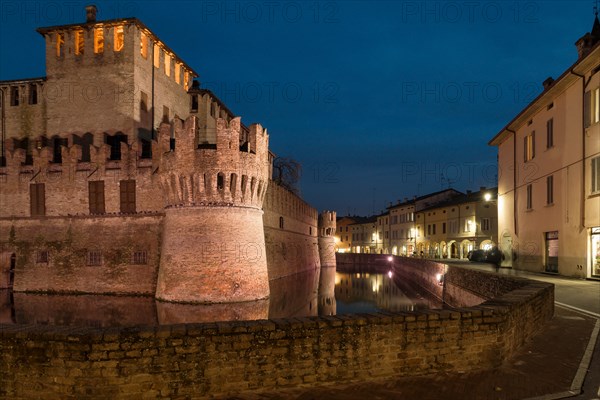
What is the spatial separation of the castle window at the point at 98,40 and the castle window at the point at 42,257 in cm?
1400

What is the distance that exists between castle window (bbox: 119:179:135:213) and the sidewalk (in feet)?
75.2

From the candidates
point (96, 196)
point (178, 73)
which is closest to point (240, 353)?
point (96, 196)

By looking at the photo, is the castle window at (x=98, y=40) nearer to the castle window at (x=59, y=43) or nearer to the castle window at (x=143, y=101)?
the castle window at (x=59, y=43)

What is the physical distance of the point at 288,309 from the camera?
73.5 ft

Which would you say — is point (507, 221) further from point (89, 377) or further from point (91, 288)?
point (89, 377)

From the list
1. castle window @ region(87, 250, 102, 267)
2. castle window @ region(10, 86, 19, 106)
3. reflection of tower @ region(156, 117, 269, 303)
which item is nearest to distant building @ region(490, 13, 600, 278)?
reflection of tower @ region(156, 117, 269, 303)

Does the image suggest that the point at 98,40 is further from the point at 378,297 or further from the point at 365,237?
the point at 365,237

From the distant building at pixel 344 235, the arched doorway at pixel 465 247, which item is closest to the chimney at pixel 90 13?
the arched doorway at pixel 465 247

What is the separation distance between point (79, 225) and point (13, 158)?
7.02 m

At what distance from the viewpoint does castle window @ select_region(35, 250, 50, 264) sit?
27208 mm

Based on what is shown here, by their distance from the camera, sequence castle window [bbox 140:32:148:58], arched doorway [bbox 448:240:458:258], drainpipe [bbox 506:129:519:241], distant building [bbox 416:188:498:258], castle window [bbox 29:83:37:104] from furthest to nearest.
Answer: arched doorway [bbox 448:240:458:258]
distant building [bbox 416:188:498:258]
castle window [bbox 29:83:37:104]
castle window [bbox 140:32:148:58]
drainpipe [bbox 506:129:519:241]

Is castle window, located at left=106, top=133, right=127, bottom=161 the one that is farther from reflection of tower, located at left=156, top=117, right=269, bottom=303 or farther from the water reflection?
the water reflection

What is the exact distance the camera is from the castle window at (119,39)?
30016mm

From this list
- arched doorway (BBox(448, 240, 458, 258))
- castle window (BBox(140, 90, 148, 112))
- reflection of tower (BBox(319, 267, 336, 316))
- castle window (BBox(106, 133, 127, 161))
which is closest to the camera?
reflection of tower (BBox(319, 267, 336, 316))
